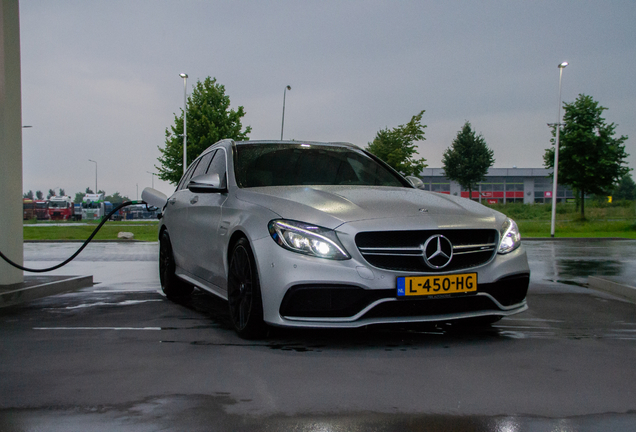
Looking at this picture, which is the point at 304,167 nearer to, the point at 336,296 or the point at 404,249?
the point at 404,249

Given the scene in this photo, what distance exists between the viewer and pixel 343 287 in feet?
14.3

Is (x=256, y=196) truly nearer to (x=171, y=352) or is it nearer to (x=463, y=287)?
(x=171, y=352)

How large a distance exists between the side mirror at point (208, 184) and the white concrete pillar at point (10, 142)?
338 centimetres

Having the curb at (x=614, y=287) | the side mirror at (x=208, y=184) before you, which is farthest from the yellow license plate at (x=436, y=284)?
the curb at (x=614, y=287)

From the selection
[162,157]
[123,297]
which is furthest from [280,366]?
[162,157]

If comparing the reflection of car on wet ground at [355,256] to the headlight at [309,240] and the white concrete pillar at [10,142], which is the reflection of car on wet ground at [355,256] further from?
the white concrete pillar at [10,142]

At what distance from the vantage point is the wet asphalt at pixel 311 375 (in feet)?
10.1

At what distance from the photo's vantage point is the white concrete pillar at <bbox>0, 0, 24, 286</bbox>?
780 centimetres

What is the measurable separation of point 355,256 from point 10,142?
17.7ft

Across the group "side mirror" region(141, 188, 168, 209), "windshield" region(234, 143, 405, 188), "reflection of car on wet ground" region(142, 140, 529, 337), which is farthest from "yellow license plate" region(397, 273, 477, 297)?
"side mirror" region(141, 188, 168, 209)

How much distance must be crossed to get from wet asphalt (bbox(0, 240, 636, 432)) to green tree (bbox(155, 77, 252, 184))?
33546 mm

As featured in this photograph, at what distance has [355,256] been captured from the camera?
4395mm

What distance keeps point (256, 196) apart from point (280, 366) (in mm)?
1482

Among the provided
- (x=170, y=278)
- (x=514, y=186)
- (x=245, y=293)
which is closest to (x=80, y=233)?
(x=170, y=278)
